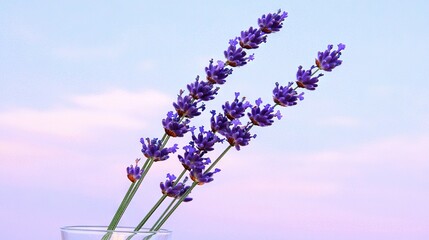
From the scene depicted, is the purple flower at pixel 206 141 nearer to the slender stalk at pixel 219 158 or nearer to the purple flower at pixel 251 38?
the slender stalk at pixel 219 158

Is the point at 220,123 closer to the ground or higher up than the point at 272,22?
closer to the ground

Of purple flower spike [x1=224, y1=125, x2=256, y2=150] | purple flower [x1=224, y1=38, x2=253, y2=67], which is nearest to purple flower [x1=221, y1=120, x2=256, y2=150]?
purple flower spike [x1=224, y1=125, x2=256, y2=150]

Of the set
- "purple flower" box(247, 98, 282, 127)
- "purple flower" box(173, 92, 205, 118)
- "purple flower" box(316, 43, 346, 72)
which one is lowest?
"purple flower" box(247, 98, 282, 127)

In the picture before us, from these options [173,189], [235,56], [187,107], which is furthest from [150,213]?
[235,56]

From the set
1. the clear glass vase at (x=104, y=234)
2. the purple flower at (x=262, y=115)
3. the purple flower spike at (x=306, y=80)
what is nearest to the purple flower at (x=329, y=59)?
the purple flower spike at (x=306, y=80)

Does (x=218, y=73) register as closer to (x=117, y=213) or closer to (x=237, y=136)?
(x=237, y=136)

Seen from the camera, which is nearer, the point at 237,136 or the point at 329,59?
the point at 237,136

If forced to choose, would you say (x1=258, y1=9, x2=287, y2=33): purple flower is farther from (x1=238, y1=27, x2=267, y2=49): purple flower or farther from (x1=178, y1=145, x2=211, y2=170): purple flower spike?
(x1=178, y1=145, x2=211, y2=170): purple flower spike

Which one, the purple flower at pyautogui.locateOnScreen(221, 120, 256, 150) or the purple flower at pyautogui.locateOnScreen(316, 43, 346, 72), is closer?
the purple flower at pyautogui.locateOnScreen(221, 120, 256, 150)

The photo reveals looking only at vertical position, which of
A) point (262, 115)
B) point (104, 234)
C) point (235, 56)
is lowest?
point (104, 234)
